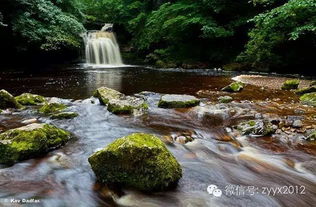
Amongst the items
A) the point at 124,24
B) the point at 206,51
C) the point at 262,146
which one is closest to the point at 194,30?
the point at 206,51

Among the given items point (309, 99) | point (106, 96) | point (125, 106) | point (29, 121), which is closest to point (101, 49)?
point (106, 96)

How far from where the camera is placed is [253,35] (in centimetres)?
1451

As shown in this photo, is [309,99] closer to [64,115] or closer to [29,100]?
[64,115]

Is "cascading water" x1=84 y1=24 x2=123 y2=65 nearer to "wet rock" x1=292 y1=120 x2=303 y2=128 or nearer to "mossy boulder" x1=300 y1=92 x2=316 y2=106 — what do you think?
"mossy boulder" x1=300 y1=92 x2=316 y2=106

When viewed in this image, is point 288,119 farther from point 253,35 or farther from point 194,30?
point 194,30

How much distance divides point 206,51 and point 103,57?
7.42m

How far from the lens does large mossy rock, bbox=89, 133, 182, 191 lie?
127 inches

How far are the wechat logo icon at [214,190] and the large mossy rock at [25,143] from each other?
2.45 metres

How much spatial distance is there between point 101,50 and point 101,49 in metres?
0.10

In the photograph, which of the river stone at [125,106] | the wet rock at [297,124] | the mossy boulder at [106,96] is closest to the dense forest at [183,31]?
the wet rock at [297,124]

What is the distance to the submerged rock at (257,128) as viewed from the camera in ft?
16.6

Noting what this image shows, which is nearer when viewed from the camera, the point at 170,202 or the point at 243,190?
the point at 170,202

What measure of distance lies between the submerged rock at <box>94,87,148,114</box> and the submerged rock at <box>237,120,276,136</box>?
2.43 meters

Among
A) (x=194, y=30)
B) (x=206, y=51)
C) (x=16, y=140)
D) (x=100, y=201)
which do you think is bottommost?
(x=100, y=201)
